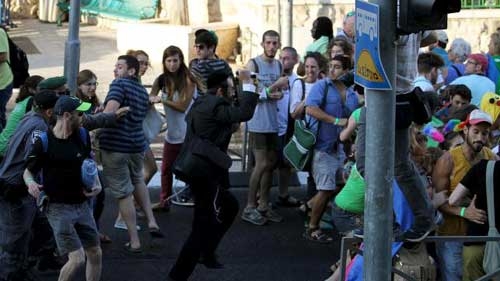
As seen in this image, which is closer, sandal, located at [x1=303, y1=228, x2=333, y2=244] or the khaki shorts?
sandal, located at [x1=303, y1=228, x2=333, y2=244]

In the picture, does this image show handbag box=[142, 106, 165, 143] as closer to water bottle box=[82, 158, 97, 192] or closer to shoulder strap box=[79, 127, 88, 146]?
shoulder strap box=[79, 127, 88, 146]

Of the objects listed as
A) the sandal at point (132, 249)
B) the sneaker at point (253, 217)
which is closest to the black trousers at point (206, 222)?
the sandal at point (132, 249)

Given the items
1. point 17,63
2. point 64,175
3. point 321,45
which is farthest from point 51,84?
point 321,45

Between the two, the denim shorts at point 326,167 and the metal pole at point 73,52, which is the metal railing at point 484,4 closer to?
the denim shorts at point 326,167

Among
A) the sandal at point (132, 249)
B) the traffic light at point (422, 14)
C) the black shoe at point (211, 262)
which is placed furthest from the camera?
the sandal at point (132, 249)

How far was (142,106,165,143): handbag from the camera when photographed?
32.7 ft

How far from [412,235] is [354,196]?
63 cm

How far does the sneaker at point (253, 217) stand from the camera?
1027 cm

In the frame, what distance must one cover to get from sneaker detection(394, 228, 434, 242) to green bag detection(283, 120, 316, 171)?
2.93 metres

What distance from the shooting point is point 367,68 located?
5.93 m

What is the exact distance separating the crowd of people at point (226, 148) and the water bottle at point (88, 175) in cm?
2

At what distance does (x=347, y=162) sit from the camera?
926 cm

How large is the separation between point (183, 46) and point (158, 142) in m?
4.92

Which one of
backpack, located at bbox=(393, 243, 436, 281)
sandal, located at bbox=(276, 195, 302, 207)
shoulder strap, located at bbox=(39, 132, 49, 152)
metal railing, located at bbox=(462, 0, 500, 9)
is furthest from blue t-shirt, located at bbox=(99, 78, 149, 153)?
metal railing, located at bbox=(462, 0, 500, 9)
